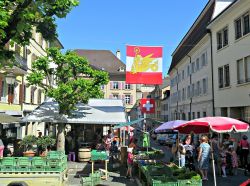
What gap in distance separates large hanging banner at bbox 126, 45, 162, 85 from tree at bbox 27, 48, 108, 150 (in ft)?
15.2

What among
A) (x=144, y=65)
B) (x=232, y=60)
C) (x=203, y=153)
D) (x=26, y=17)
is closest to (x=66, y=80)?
(x=144, y=65)

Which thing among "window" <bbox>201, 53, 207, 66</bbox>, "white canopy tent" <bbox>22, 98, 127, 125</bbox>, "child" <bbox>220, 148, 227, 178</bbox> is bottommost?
"child" <bbox>220, 148, 227, 178</bbox>

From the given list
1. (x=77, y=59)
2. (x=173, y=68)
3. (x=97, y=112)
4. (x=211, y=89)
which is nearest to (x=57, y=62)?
(x=77, y=59)

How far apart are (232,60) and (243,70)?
5.67 ft

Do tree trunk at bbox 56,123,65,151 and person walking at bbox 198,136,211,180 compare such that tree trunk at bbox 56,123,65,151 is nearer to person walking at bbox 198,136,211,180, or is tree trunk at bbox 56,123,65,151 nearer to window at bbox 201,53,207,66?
person walking at bbox 198,136,211,180

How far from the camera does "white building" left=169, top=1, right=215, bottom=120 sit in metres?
30.3

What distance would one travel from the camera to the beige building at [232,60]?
864 inches

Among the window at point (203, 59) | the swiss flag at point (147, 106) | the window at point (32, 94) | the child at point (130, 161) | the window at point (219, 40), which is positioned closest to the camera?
the child at point (130, 161)

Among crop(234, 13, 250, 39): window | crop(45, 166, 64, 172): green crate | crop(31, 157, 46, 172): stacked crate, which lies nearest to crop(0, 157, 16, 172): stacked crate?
crop(31, 157, 46, 172): stacked crate

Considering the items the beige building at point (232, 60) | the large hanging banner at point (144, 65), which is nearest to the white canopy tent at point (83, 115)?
the large hanging banner at point (144, 65)

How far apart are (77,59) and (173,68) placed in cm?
3328

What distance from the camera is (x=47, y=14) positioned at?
314 inches

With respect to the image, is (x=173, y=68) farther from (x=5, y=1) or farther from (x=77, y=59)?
(x=5, y=1)

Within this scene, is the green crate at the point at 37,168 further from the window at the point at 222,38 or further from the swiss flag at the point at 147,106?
the window at the point at 222,38
